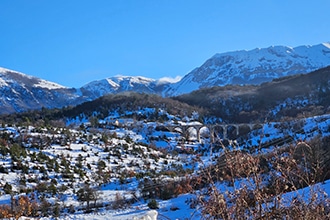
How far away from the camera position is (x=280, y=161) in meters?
1.91

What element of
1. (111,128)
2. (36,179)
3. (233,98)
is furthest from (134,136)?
(233,98)

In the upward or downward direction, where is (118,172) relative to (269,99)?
downward

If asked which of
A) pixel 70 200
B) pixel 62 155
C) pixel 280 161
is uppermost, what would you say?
pixel 280 161

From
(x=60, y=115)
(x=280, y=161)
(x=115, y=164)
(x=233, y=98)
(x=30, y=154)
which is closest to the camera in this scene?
(x=280, y=161)

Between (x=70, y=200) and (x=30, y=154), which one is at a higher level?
(x=30, y=154)

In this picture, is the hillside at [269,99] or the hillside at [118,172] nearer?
the hillside at [118,172]

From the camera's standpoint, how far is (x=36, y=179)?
60.3ft

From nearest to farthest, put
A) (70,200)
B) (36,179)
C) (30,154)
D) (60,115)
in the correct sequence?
(70,200) < (36,179) < (30,154) < (60,115)

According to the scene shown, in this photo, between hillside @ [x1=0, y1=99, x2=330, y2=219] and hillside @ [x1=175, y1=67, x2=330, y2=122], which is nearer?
hillside @ [x1=0, y1=99, x2=330, y2=219]

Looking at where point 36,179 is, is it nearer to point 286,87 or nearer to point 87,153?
point 87,153

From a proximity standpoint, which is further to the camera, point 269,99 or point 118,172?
point 269,99

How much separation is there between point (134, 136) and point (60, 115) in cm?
2614

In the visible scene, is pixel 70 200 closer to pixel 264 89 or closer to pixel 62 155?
pixel 62 155

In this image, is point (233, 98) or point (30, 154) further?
point (233, 98)
